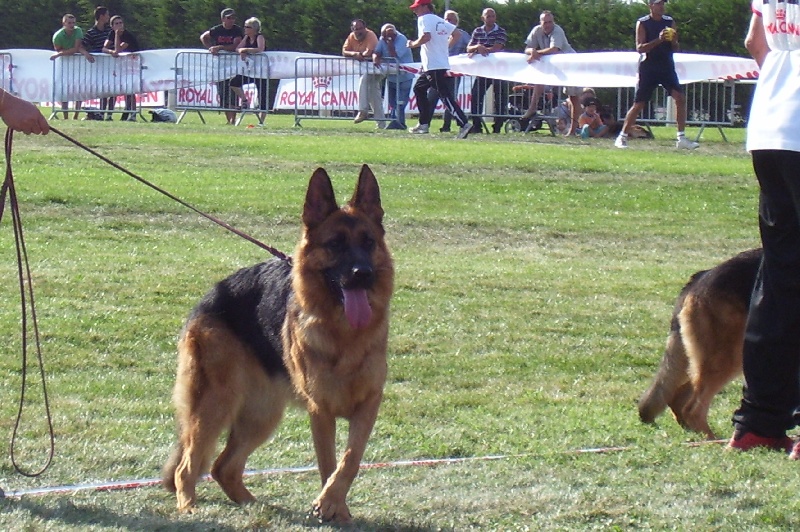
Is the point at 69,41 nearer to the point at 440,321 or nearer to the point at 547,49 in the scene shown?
the point at 547,49

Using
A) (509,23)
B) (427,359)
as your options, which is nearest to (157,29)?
(509,23)

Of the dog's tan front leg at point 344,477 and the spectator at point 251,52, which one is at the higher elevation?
the spectator at point 251,52

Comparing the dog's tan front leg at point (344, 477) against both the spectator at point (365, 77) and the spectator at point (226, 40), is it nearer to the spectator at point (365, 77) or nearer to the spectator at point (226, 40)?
the spectator at point (365, 77)

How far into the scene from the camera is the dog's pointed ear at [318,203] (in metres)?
4.98

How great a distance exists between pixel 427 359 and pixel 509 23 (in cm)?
3111

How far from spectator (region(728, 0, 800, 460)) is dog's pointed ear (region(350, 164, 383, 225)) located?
170 cm

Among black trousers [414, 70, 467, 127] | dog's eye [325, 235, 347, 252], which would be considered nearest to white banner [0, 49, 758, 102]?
black trousers [414, 70, 467, 127]

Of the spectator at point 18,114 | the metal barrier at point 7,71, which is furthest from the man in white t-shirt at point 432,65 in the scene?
the spectator at point 18,114

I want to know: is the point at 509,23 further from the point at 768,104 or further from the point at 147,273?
the point at 768,104

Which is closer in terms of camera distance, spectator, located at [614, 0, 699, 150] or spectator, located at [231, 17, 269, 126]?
spectator, located at [614, 0, 699, 150]

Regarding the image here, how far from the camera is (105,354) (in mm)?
7531

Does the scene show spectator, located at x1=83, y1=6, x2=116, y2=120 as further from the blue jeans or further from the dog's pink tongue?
the dog's pink tongue

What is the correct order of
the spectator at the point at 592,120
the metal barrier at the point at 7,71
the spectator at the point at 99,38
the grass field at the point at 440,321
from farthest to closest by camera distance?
the metal barrier at the point at 7,71
the spectator at the point at 99,38
the spectator at the point at 592,120
the grass field at the point at 440,321

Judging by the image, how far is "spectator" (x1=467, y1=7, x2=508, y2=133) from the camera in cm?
2352
